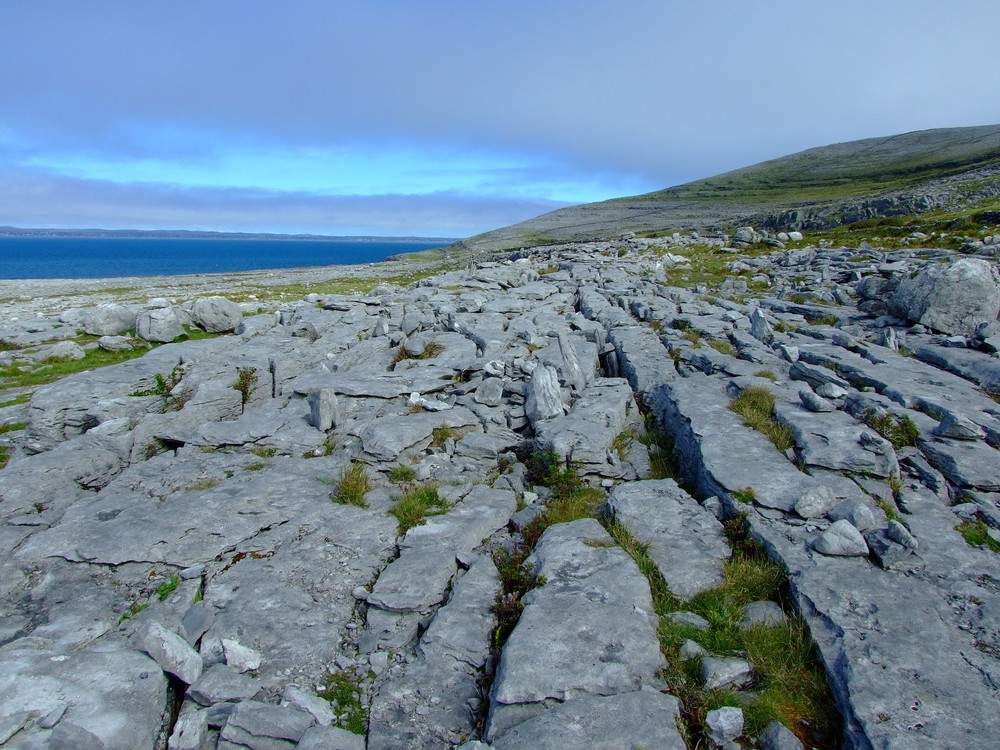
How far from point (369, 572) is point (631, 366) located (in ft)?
29.6

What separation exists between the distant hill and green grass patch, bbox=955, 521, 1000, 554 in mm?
61629

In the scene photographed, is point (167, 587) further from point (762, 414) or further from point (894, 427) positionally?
point (894, 427)

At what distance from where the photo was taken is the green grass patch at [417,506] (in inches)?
311

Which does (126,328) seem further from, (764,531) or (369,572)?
(764,531)

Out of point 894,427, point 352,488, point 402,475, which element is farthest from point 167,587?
point 894,427

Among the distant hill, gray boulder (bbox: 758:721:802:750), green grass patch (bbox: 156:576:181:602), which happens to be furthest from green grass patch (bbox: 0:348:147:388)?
the distant hill

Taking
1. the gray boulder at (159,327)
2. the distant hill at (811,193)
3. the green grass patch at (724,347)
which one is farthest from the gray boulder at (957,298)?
the distant hill at (811,193)

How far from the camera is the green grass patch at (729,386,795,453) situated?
8.95 m

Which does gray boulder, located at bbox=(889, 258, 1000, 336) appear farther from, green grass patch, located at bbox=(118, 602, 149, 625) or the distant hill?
the distant hill

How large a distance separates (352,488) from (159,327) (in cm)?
1704

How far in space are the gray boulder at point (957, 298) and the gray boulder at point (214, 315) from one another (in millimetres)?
25158

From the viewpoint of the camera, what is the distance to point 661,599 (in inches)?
243

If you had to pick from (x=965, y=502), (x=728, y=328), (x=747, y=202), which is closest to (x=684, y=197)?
(x=747, y=202)

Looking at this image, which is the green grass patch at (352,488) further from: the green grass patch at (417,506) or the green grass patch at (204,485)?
the green grass patch at (204,485)
